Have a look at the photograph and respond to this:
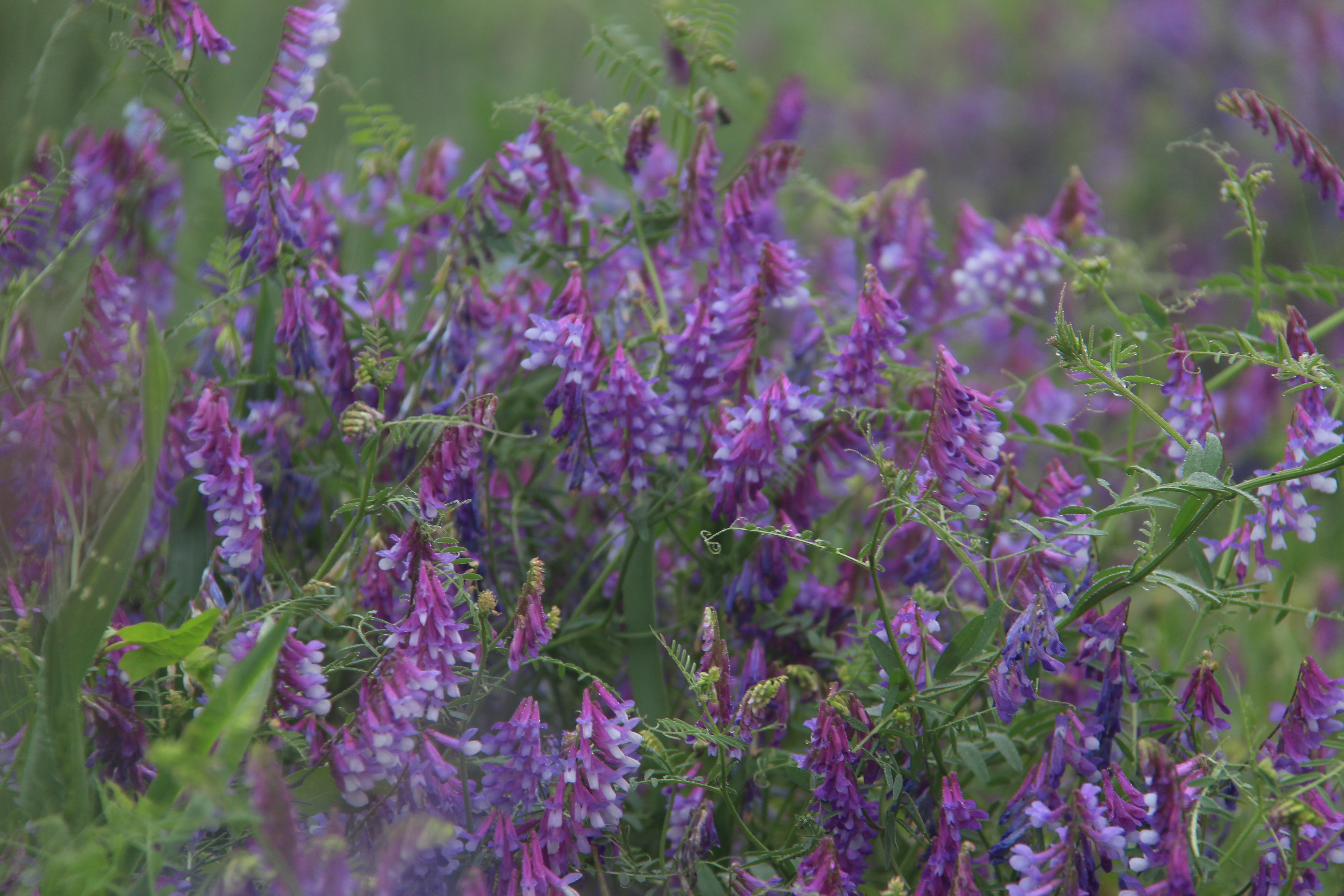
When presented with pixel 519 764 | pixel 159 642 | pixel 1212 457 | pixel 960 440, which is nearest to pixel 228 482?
pixel 159 642

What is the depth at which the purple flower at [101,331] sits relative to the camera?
1193 mm

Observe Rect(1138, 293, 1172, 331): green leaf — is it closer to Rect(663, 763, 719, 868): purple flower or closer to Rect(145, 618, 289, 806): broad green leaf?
Rect(663, 763, 719, 868): purple flower

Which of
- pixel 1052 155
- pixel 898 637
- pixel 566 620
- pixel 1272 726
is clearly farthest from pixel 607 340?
pixel 1052 155

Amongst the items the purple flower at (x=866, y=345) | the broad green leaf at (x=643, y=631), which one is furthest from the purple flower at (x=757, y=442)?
the broad green leaf at (x=643, y=631)

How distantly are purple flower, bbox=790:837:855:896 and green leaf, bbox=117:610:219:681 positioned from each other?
591 mm

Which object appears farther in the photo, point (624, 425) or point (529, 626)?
point (624, 425)

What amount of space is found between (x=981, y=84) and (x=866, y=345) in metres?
3.57

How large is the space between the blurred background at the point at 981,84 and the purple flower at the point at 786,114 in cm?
65

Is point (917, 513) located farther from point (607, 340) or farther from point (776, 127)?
point (776, 127)

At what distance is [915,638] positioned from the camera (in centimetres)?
109

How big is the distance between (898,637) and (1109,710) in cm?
23

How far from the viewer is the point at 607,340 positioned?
1417 mm

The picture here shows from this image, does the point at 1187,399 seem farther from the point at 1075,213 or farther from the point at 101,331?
the point at 101,331

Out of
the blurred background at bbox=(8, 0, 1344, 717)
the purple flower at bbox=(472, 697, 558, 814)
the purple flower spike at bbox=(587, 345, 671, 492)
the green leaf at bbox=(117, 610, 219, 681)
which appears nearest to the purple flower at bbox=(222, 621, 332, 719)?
the green leaf at bbox=(117, 610, 219, 681)
